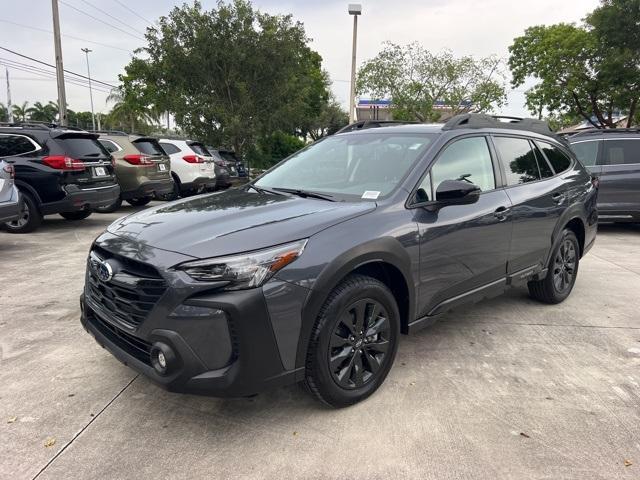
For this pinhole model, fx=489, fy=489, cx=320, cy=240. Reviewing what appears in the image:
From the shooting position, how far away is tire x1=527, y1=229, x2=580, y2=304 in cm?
462

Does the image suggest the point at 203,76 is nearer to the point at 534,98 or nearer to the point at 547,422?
the point at 534,98

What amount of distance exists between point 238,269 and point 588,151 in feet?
29.9

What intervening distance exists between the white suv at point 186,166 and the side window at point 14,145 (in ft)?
14.4

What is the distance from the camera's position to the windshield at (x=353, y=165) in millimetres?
3313

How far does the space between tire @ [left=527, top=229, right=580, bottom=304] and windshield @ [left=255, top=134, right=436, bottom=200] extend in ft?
6.57

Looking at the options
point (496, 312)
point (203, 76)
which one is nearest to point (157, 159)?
point (496, 312)

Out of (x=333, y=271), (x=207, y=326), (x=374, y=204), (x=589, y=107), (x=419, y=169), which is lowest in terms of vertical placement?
(x=207, y=326)

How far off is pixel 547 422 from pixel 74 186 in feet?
25.2

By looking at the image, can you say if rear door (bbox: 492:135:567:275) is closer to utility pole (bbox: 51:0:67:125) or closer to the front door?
the front door

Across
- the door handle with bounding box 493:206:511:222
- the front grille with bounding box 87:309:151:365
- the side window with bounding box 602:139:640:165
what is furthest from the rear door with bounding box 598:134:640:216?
the front grille with bounding box 87:309:151:365

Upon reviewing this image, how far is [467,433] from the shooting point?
2670 mm

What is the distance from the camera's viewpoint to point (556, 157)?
15.6ft

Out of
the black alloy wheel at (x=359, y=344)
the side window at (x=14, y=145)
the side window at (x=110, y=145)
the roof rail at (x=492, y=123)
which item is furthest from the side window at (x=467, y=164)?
the side window at (x=110, y=145)

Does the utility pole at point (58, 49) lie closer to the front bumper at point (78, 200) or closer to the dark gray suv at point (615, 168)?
the front bumper at point (78, 200)
